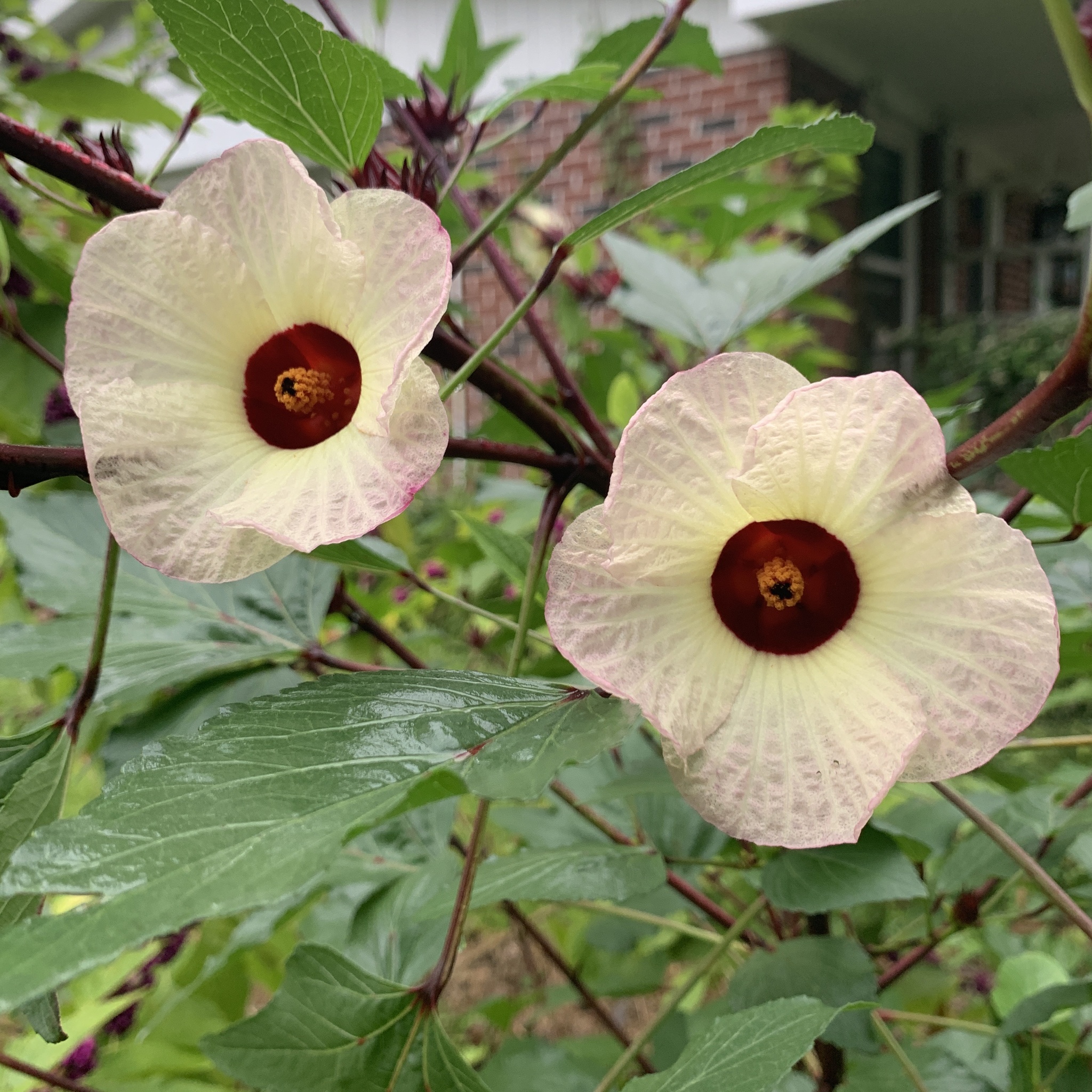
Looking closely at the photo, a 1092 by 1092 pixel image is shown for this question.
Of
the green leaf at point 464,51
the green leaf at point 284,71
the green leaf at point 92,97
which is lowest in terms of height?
the green leaf at point 284,71

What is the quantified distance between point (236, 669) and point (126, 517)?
Result: 0.43 m

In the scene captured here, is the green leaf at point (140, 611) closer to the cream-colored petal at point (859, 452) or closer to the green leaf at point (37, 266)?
the green leaf at point (37, 266)

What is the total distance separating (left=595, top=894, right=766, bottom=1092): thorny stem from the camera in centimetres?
51

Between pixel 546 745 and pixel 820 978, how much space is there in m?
0.39

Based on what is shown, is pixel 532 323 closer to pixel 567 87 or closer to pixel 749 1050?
pixel 567 87

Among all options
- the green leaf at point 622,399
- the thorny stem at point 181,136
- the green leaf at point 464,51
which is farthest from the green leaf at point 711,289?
the thorny stem at point 181,136

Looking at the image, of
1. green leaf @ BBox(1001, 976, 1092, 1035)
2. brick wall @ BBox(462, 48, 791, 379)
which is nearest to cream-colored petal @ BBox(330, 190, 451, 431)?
green leaf @ BBox(1001, 976, 1092, 1035)

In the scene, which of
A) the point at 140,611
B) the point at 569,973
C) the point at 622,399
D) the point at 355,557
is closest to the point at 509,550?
the point at 355,557

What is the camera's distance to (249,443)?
1.28 ft

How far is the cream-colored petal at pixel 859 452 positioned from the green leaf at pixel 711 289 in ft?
1.62

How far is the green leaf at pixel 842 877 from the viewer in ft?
1.88

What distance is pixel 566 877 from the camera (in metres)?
0.58

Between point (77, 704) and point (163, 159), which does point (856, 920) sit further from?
point (163, 159)

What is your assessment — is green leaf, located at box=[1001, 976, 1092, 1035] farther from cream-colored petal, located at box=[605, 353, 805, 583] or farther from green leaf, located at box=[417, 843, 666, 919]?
cream-colored petal, located at box=[605, 353, 805, 583]
